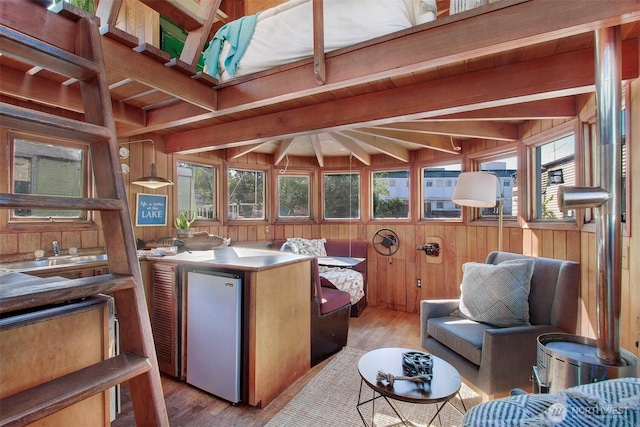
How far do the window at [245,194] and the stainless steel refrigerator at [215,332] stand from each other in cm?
209

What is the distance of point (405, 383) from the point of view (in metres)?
1.55

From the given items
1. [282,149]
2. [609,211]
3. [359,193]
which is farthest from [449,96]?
[359,193]

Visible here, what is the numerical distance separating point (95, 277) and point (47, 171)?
2.41 m

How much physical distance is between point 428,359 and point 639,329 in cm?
100

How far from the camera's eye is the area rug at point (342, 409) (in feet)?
6.33

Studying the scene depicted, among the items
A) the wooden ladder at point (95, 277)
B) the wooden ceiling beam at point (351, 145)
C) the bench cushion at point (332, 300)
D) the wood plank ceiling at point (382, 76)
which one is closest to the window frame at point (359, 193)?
the wooden ceiling beam at point (351, 145)

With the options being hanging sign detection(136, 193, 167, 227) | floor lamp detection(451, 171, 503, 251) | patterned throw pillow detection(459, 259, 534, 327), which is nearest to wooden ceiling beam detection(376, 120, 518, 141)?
floor lamp detection(451, 171, 503, 251)

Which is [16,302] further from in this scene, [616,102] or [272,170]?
[272,170]

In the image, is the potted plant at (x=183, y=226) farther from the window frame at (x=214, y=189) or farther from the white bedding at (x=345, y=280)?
the white bedding at (x=345, y=280)

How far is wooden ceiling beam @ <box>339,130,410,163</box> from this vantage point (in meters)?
3.37

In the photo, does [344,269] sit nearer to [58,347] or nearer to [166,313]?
[166,313]

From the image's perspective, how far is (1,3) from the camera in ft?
4.00

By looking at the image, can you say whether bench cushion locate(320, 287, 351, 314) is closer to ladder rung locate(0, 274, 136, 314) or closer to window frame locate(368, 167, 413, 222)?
window frame locate(368, 167, 413, 222)

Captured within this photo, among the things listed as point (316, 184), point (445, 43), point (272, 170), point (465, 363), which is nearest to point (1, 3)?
point (445, 43)
